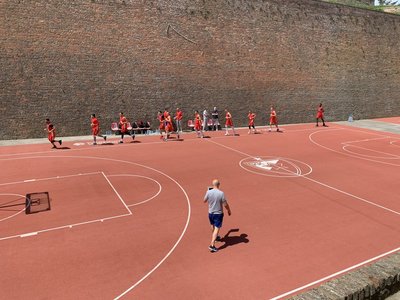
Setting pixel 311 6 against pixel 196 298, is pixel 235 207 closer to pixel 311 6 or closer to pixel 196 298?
pixel 196 298

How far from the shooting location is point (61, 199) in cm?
1141

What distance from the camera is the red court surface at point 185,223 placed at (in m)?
7.06

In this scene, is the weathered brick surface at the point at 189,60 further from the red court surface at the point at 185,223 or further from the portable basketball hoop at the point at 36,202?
the portable basketball hoop at the point at 36,202

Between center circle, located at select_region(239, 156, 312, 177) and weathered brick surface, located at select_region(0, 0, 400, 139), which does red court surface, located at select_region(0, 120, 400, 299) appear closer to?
center circle, located at select_region(239, 156, 312, 177)

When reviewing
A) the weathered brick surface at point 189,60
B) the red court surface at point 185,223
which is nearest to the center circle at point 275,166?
the red court surface at point 185,223

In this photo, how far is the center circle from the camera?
14.8m

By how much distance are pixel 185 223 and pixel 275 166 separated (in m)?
7.42

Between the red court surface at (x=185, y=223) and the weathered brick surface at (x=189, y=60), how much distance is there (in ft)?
18.3

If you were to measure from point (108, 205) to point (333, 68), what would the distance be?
29589mm

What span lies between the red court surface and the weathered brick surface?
5.57m

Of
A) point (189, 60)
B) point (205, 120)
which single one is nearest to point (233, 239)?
point (205, 120)

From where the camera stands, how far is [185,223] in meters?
9.77

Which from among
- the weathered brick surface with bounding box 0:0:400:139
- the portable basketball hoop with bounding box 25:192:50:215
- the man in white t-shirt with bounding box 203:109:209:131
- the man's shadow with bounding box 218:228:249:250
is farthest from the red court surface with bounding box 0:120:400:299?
the man in white t-shirt with bounding box 203:109:209:131

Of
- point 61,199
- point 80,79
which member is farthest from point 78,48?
point 61,199
